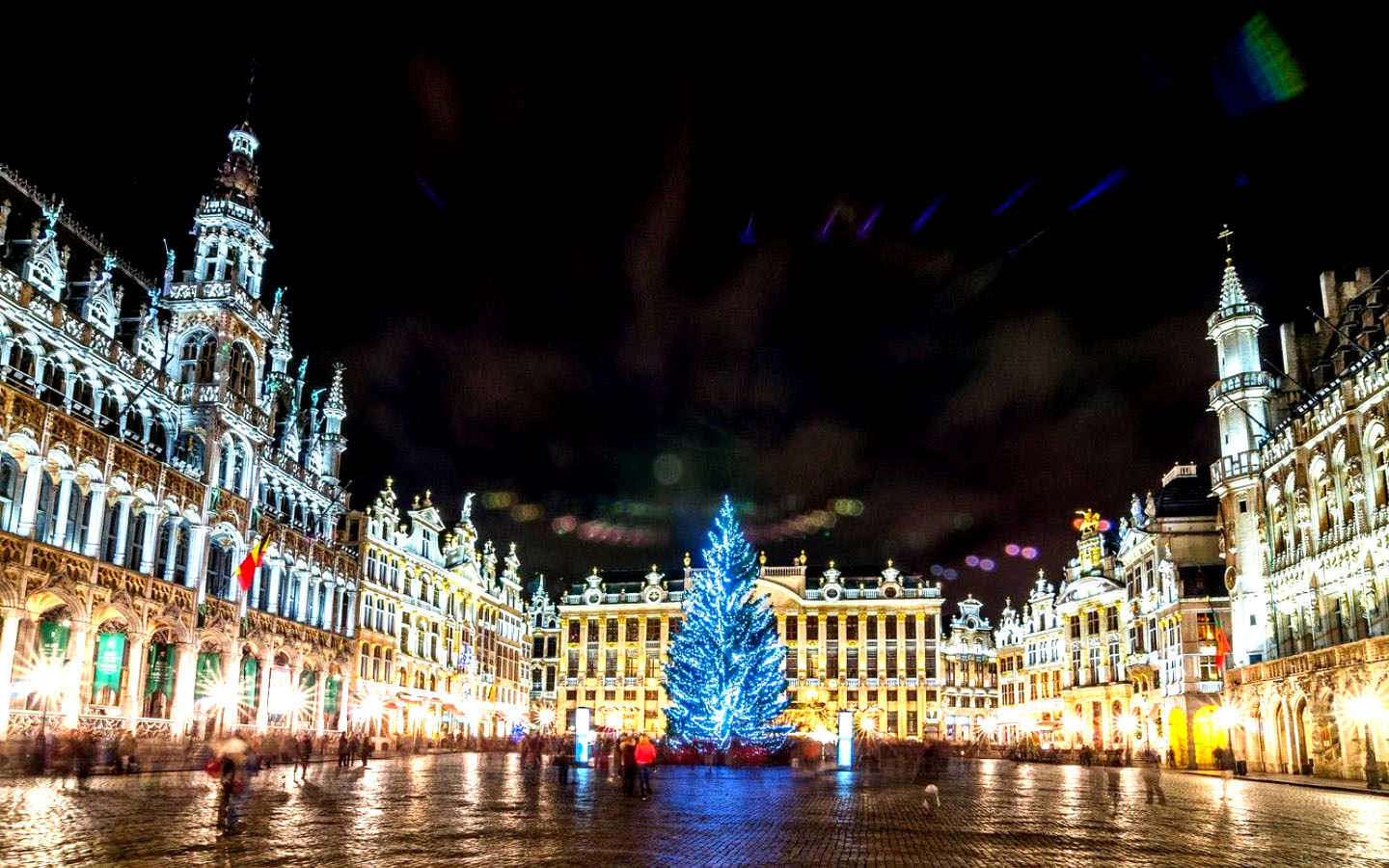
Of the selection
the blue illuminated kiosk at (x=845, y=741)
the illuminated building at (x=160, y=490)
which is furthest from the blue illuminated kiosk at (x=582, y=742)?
the illuminated building at (x=160, y=490)

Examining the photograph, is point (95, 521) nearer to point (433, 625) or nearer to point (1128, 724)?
point (433, 625)

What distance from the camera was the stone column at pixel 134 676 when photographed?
43281mm

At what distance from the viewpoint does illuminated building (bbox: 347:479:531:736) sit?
72312 millimetres

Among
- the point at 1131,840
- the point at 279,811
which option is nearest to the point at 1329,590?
the point at 1131,840

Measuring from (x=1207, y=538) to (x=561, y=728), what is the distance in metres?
76.0

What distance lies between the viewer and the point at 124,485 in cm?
4312

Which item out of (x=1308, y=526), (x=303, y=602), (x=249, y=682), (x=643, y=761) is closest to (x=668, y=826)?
(x=643, y=761)

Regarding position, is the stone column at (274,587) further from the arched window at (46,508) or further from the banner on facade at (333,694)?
the arched window at (46,508)

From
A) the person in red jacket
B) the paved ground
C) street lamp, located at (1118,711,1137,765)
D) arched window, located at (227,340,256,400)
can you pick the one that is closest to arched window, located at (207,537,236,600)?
arched window, located at (227,340,256,400)

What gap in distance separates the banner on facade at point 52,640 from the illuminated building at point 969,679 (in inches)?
3665

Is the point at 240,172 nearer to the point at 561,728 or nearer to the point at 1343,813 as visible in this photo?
the point at 1343,813

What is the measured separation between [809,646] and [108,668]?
3436 inches

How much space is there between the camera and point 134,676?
43.6 m

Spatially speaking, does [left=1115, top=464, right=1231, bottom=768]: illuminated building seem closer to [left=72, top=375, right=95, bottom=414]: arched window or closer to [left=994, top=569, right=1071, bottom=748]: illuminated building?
[left=994, top=569, right=1071, bottom=748]: illuminated building
